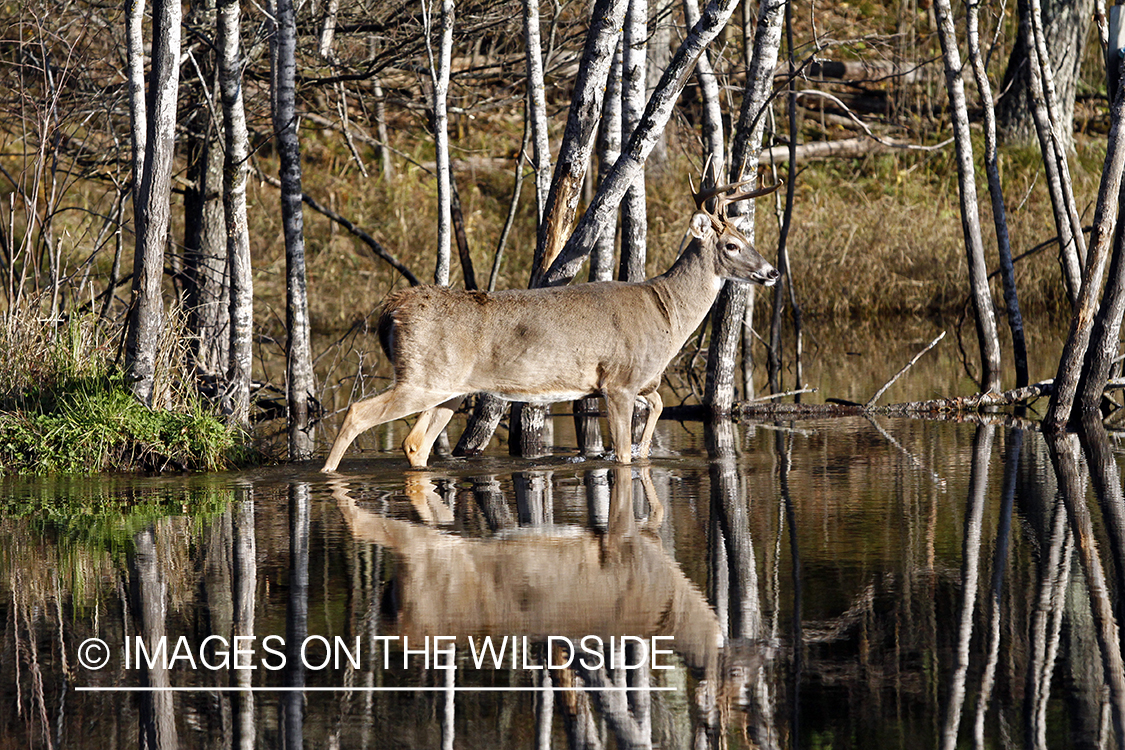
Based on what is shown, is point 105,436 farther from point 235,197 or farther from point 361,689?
point 361,689

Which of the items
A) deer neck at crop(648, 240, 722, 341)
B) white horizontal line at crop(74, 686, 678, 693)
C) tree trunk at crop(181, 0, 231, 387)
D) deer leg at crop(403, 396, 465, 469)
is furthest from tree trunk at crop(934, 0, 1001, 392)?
white horizontal line at crop(74, 686, 678, 693)

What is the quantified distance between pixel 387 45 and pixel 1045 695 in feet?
42.5

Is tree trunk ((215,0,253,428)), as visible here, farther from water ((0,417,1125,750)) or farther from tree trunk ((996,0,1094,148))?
tree trunk ((996,0,1094,148))

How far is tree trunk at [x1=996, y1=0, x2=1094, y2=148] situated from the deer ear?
16.7 metres

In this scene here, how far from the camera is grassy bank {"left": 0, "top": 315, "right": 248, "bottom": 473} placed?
437 inches

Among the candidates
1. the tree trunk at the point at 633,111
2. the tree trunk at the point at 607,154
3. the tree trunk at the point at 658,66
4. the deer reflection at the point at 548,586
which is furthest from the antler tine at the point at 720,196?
the tree trunk at the point at 658,66

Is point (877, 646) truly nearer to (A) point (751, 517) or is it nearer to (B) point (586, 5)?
(A) point (751, 517)

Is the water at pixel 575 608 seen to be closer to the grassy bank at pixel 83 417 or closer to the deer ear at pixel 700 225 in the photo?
the grassy bank at pixel 83 417

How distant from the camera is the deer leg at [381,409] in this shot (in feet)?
35.5

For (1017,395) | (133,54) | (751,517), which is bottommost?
(751,517)

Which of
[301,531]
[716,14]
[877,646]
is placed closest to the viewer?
[877,646]

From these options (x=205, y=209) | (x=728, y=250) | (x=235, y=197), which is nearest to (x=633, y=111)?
(x=728, y=250)

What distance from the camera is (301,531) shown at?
8.61 meters

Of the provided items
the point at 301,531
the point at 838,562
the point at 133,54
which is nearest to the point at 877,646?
the point at 838,562
